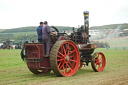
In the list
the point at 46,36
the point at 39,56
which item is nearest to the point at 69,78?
the point at 39,56

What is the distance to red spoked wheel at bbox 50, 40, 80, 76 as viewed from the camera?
699 centimetres

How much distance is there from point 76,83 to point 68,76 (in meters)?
1.39

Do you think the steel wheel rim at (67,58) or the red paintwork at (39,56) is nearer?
the red paintwork at (39,56)

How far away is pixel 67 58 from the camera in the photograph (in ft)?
24.7

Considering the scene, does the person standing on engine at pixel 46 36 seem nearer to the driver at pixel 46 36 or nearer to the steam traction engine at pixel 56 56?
the driver at pixel 46 36

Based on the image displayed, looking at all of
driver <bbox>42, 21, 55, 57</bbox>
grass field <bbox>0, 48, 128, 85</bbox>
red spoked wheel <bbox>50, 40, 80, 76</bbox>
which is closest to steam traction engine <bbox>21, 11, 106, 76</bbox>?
red spoked wheel <bbox>50, 40, 80, 76</bbox>

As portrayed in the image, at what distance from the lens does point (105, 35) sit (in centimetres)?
6212

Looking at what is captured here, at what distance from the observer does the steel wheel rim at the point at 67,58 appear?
24.3ft

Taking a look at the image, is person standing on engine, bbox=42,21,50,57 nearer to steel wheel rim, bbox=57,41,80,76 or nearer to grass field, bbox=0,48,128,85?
steel wheel rim, bbox=57,41,80,76

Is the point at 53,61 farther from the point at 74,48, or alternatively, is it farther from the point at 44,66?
the point at 74,48

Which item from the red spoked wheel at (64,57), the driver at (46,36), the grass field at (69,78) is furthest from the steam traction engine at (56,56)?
the grass field at (69,78)

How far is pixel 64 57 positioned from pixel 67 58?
13 cm

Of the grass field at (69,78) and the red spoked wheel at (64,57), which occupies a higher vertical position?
the red spoked wheel at (64,57)

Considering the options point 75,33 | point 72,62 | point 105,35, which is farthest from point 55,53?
point 105,35
